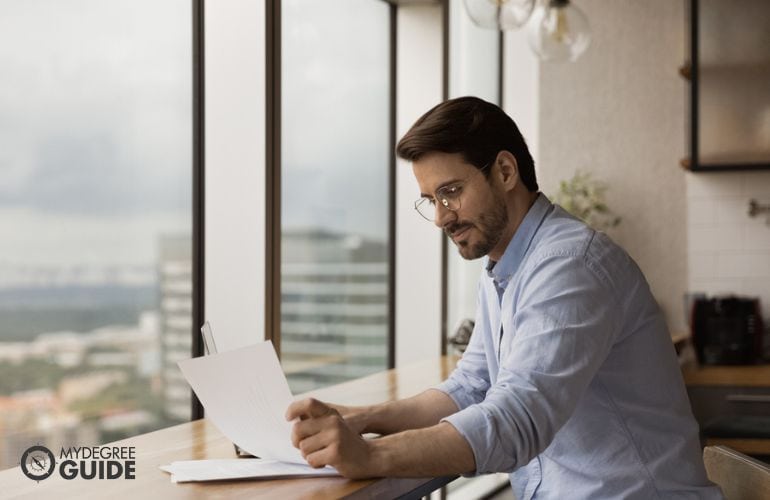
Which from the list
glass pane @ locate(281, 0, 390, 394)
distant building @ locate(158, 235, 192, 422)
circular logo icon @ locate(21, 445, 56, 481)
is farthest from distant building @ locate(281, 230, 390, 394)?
circular logo icon @ locate(21, 445, 56, 481)

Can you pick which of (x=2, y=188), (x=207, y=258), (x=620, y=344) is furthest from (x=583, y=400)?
(x=207, y=258)

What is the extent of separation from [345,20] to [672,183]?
73.4 inches

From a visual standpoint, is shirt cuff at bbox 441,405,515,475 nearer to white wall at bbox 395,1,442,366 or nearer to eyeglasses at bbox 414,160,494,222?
eyeglasses at bbox 414,160,494,222

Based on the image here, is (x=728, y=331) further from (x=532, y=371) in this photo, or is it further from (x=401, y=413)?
(x=532, y=371)

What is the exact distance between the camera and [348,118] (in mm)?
3510

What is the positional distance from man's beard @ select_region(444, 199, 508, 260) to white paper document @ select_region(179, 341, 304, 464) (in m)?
0.39

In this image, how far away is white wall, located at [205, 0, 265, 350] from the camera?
8.80ft

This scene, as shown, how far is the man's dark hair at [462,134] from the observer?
5.48ft

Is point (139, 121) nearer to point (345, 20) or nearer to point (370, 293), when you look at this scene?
point (345, 20)

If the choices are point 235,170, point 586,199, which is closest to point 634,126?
point 586,199

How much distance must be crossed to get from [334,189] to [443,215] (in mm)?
1753

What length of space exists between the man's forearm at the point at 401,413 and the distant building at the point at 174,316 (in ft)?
2.88

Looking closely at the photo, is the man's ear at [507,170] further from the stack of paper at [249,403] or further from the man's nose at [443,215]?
the stack of paper at [249,403]

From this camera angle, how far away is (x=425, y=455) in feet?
4.52
